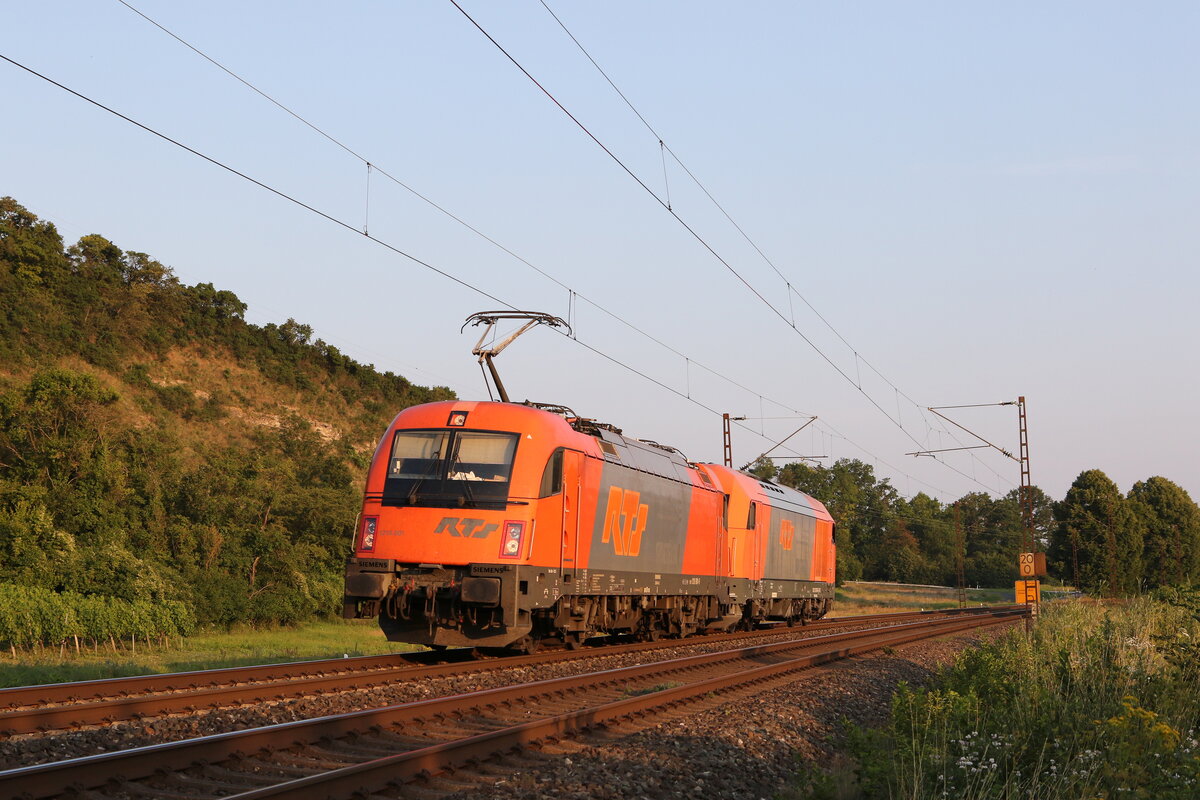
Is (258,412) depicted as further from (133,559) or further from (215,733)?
(215,733)

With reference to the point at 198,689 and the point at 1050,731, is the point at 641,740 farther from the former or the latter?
the point at 198,689

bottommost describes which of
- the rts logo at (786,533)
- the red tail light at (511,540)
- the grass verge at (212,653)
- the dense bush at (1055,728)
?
the grass verge at (212,653)

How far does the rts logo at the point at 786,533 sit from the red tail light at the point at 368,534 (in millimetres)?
16464

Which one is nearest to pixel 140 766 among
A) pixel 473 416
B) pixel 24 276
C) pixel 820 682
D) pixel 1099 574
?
pixel 473 416

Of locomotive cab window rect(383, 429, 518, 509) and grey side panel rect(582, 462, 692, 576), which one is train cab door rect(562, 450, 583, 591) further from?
locomotive cab window rect(383, 429, 518, 509)

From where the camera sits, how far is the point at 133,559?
27.6 m

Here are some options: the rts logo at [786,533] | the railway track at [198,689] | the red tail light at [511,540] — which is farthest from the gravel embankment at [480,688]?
the rts logo at [786,533]

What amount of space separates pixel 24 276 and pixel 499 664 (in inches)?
2128

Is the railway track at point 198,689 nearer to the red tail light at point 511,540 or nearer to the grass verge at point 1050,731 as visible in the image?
the red tail light at point 511,540

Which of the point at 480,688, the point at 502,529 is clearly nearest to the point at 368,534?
the point at 502,529

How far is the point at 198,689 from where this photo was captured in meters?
12.0

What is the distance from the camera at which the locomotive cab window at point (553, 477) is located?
16203 mm

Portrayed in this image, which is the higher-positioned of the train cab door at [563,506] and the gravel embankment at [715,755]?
the train cab door at [563,506]

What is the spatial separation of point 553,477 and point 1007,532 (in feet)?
449
